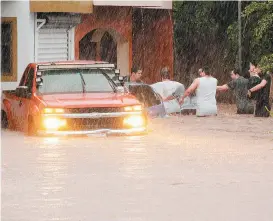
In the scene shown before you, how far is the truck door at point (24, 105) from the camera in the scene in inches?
900

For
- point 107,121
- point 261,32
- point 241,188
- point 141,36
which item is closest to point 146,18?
point 141,36

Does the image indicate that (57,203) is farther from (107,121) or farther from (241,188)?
(107,121)

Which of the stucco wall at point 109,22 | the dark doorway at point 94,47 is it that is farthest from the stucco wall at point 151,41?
the dark doorway at point 94,47

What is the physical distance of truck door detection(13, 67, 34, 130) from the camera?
22.9 meters

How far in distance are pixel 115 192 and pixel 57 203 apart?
1170 millimetres

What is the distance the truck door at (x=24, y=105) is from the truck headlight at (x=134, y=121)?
190cm

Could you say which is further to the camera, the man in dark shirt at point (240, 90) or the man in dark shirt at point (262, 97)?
the man in dark shirt at point (240, 90)

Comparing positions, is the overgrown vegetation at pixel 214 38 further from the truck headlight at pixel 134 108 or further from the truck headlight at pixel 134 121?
the truck headlight at pixel 134 108

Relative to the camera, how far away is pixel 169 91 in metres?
29.4

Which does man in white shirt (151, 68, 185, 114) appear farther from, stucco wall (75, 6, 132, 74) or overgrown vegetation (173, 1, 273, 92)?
overgrown vegetation (173, 1, 273, 92)

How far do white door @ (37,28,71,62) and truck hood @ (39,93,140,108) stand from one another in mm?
11477

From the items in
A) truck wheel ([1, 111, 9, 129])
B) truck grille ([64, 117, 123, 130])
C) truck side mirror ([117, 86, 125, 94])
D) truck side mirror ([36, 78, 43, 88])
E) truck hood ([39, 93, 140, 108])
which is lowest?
truck wheel ([1, 111, 9, 129])

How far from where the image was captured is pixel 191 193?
1327 cm

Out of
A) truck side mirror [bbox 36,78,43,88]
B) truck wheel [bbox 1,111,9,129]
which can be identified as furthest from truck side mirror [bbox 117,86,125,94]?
truck wheel [bbox 1,111,9,129]
